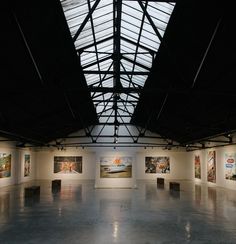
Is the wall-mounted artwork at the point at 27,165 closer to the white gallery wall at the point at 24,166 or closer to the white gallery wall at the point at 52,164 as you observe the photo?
the white gallery wall at the point at 24,166

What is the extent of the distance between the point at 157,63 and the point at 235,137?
15930 millimetres

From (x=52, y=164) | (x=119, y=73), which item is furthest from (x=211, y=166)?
(x=119, y=73)

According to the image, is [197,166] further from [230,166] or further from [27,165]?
[27,165]

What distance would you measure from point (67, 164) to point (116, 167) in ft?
42.3

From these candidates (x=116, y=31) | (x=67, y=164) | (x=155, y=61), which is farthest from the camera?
(x=67, y=164)

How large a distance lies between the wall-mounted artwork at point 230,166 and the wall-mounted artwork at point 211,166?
3.35 m

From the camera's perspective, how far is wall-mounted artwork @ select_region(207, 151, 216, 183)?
3459cm

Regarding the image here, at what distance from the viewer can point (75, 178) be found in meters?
43.7

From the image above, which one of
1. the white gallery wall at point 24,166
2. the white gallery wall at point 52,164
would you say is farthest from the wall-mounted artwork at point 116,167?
the white gallery wall at point 52,164

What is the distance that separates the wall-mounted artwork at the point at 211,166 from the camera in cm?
3459

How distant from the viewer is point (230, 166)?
30.4 metres

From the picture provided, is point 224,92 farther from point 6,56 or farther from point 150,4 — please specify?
point 6,56

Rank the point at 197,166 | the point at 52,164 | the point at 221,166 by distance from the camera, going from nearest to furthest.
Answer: the point at 221,166 < the point at 197,166 < the point at 52,164

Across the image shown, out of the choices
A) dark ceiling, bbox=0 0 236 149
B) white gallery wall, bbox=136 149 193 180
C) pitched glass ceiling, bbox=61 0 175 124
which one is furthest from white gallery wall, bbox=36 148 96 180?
pitched glass ceiling, bbox=61 0 175 124
